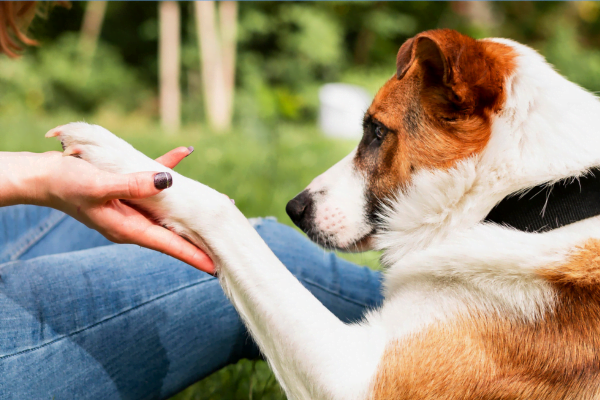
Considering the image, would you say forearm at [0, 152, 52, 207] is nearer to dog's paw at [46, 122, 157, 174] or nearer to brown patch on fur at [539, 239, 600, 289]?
dog's paw at [46, 122, 157, 174]

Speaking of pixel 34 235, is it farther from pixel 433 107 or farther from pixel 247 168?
pixel 247 168

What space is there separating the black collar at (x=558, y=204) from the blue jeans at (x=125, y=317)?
2.74 feet

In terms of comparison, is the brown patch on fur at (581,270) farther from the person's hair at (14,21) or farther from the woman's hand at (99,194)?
the person's hair at (14,21)

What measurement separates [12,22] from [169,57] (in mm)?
11175

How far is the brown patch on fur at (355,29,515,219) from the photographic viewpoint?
6.00ft

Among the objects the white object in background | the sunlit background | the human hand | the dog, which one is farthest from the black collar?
the white object in background

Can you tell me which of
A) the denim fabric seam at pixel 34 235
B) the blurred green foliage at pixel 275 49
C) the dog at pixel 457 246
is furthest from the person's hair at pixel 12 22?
the blurred green foliage at pixel 275 49

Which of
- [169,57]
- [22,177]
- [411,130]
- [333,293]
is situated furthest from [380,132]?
[169,57]

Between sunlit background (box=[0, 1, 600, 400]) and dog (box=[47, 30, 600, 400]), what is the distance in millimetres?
7224

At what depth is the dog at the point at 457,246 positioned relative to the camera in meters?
1.50

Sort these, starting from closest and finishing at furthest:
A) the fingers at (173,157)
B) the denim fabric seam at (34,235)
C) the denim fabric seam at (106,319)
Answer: the denim fabric seam at (106,319), the fingers at (173,157), the denim fabric seam at (34,235)

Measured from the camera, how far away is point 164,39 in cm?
1305

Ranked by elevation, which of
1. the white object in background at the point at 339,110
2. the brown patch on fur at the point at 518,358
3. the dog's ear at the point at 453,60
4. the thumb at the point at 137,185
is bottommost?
the white object in background at the point at 339,110

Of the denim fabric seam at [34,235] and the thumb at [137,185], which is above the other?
the thumb at [137,185]
